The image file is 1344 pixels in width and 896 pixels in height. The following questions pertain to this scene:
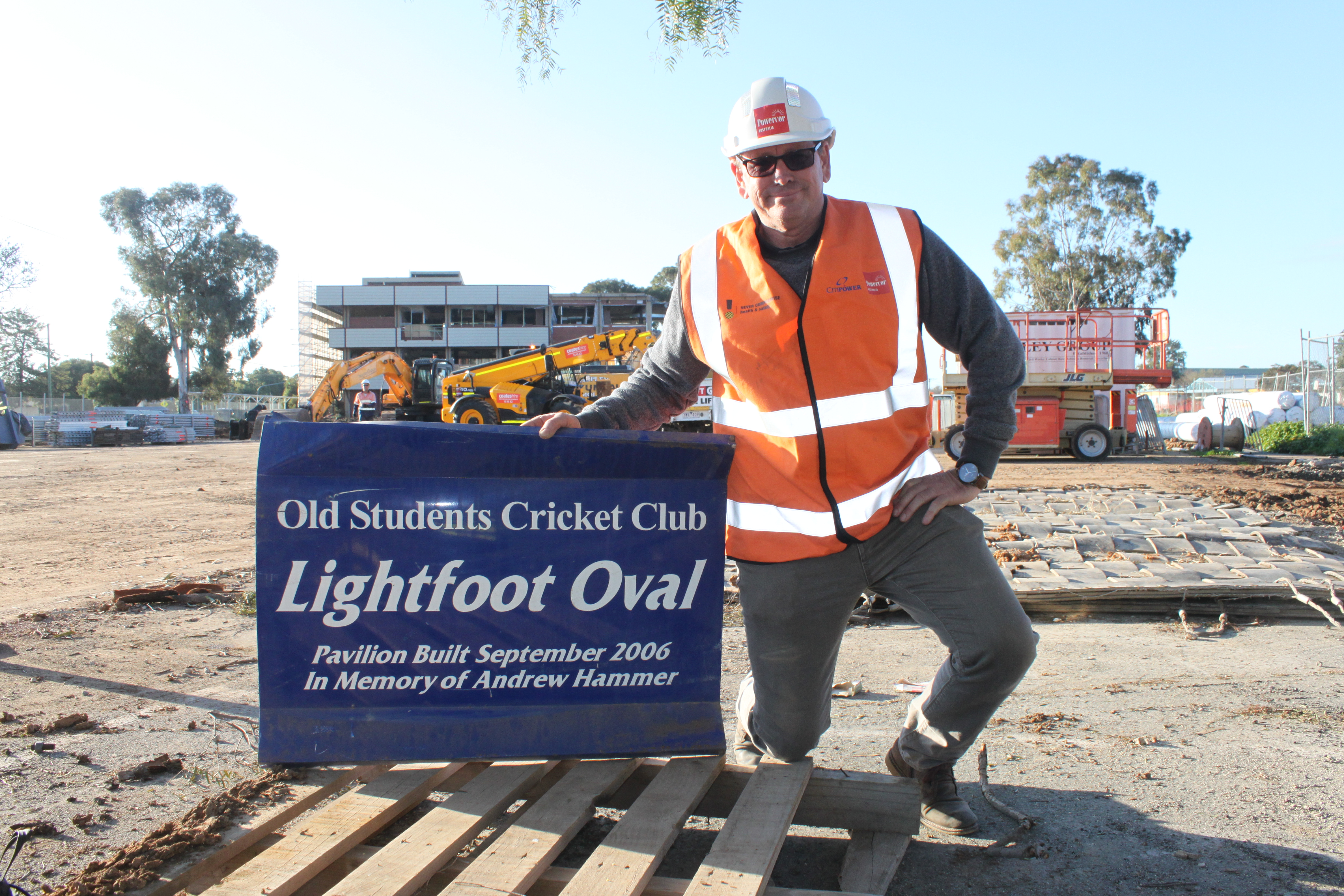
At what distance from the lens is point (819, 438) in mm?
2463

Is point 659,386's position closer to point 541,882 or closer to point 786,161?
point 786,161

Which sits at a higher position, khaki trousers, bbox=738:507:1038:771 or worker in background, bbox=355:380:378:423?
worker in background, bbox=355:380:378:423

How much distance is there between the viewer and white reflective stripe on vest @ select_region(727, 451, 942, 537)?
2.46m

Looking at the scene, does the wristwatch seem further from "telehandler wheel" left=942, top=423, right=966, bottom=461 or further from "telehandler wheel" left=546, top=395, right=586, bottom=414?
"telehandler wheel" left=546, top=395, right=586, bottom=414

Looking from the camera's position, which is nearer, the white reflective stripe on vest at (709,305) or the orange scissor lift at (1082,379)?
the white reflective stripe on vest at (709,305)

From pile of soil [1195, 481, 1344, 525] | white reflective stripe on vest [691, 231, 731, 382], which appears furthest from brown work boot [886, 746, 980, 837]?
pile of soil [1195, 481, 1344, 525]

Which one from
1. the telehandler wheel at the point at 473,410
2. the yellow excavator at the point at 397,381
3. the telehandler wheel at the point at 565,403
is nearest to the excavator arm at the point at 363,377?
the yellow excavator at the point at 397,381

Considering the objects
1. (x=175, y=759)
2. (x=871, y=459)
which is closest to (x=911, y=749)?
(x=871, y=459)

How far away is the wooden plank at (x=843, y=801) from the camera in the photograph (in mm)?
2387

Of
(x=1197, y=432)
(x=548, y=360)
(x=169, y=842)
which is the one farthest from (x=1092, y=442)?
(x=169, y=842)

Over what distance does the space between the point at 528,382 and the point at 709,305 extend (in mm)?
18682

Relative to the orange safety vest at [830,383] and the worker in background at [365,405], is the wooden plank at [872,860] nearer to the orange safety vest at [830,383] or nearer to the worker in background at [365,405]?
the orange safety vest at [830,383]

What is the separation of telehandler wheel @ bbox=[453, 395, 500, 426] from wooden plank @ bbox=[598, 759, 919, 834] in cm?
1815

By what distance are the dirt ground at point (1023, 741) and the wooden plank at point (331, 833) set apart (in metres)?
0.54
